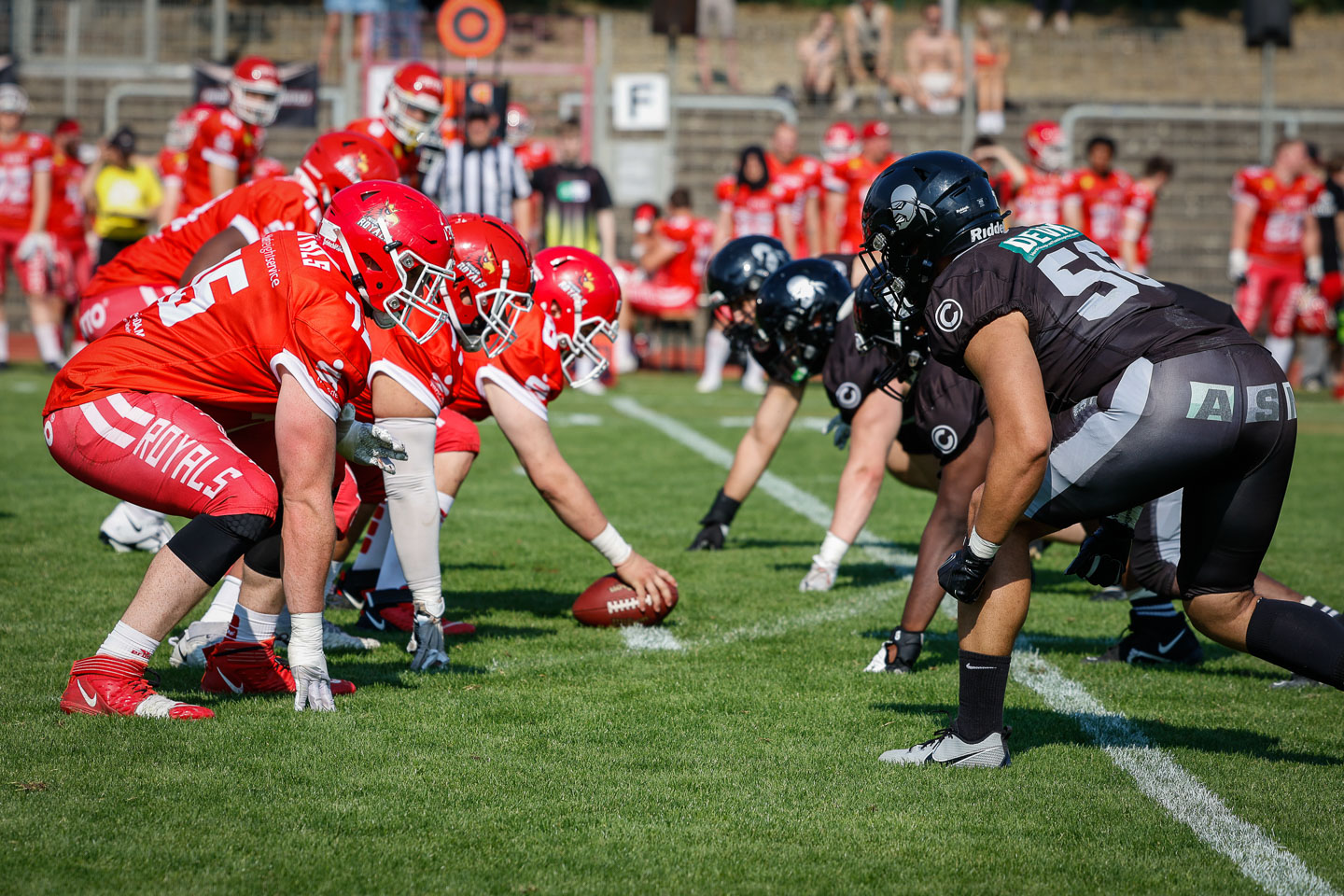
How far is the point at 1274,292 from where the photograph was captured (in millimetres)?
14938

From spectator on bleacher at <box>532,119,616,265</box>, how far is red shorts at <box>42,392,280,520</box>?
10442 millimetres

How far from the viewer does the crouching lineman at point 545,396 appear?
511cm

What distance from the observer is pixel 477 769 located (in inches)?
141

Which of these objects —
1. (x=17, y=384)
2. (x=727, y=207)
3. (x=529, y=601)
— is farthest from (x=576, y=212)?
(x=529, y=601)

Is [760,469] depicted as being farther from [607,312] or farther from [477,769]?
[477,769]

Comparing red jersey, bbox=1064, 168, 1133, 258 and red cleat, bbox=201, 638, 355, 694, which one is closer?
red cleat, bbox=201, 638, 355, 694

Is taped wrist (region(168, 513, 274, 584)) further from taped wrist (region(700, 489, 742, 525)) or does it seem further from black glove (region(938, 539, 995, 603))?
taped wrist (region(700, 489, 742, 525))

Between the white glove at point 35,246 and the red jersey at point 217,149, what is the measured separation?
262 inches

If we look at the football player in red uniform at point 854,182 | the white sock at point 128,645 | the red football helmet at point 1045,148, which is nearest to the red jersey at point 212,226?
the white sock at point 128,645

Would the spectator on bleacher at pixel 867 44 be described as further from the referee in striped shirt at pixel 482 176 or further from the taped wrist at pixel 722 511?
the taped wrist at pixel 722 511

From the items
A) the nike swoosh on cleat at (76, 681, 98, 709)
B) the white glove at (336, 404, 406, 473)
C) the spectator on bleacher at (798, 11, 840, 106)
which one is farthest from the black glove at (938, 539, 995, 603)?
the spectator on bleacher at (798, 11, 840, 106)

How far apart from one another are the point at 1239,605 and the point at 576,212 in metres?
11.9

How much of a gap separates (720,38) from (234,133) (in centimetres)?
1596

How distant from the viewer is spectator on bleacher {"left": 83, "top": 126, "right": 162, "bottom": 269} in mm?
13219
